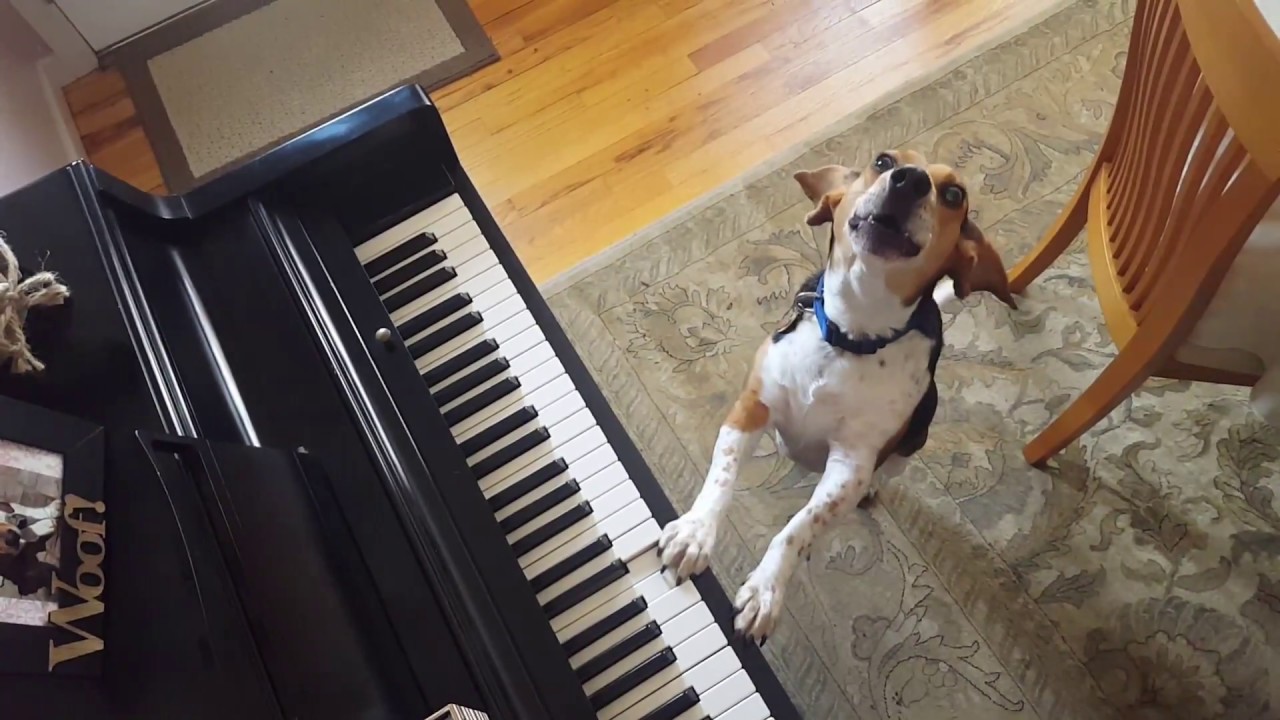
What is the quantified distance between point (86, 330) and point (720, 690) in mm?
807

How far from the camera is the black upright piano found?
31.1 inches

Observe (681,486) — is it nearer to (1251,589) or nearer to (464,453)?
(464,453)

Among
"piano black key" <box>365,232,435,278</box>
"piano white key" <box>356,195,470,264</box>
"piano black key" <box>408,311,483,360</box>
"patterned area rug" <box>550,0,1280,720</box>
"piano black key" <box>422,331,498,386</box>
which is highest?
"piano white key" <box>356,195,470,264</box>

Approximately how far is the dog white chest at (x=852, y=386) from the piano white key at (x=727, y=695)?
0.48 metres

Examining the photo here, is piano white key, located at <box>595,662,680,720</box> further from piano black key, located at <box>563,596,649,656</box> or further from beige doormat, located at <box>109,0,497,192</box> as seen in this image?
beige doormat, located at <box>109,0,497,192</box>

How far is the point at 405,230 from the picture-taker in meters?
1.31

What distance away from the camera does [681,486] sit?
6.13 feet

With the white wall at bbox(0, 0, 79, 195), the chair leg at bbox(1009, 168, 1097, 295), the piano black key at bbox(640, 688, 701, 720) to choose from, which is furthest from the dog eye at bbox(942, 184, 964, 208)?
the white wall at bbox(0, 0, 79, 195)

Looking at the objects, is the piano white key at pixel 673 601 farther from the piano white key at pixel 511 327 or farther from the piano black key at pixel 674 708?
the piano white key at pixel 511 327

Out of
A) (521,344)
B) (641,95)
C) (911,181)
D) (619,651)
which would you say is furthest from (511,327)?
(641,95)

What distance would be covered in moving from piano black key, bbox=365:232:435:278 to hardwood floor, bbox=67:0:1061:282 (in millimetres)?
878

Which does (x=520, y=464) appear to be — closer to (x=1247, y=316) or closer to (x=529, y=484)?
(x=529, y=484)

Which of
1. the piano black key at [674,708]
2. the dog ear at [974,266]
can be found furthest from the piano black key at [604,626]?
the dog ear at [974,266]

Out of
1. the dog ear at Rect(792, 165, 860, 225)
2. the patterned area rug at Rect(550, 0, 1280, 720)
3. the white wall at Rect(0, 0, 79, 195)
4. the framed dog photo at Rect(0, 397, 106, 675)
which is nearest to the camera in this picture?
the framed dog photo at Rect(0, 397, 106, 675)
